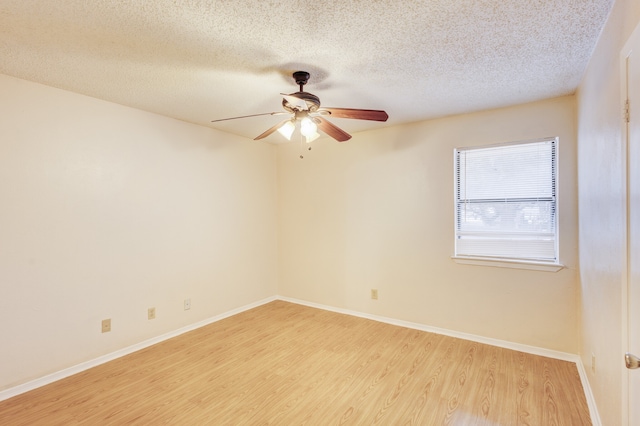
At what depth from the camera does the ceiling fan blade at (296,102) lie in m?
2.05

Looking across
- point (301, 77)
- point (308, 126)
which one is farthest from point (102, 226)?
point (301, 77)

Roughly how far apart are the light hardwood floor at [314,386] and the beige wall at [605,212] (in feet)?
1.72

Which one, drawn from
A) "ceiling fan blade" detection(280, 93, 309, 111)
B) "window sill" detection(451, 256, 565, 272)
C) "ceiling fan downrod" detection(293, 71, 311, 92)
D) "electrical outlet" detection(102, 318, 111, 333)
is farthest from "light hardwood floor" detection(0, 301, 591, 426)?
"ceiling fan downrod" detection(293, 71, 311, 92)

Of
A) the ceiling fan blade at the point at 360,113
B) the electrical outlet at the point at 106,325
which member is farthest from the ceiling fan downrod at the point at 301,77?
the electrical outlet at the point at 106,325

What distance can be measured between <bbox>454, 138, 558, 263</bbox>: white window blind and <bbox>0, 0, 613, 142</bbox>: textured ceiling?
0.56 meters

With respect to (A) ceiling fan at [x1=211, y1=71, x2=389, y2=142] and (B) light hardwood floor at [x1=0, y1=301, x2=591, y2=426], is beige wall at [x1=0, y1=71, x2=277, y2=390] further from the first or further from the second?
(A) ceiling fan at [x1=211, y1=71, x2=389, y2=142]

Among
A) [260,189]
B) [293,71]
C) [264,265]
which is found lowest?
[264,265]

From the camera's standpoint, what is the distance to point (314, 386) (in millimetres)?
2479

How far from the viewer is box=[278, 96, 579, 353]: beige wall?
2.90 m

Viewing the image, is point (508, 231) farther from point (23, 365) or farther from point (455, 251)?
point (23, 365)

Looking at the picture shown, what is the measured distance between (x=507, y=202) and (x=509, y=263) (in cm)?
61

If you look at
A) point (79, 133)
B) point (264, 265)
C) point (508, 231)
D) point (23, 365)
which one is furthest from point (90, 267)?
point (508, 231)

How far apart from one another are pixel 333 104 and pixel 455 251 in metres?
2.05

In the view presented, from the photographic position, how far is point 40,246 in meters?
2.52
